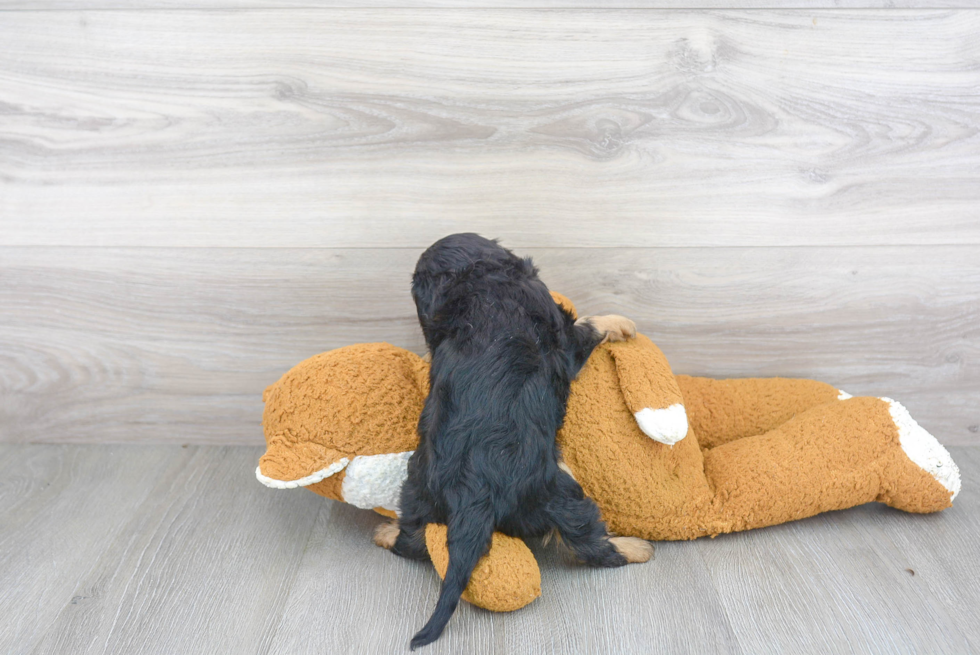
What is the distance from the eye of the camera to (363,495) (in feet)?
3.66

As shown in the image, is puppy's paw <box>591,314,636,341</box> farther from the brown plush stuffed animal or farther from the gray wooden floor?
the gray wooden floor

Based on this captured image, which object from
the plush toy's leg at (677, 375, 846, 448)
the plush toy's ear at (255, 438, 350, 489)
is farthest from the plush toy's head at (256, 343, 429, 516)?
the plush toy's leg at (677, 375, 846, 448)

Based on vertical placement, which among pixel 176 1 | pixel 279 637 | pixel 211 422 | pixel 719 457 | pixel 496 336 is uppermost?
pixel 176 1

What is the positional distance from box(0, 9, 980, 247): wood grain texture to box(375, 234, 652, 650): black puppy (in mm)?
318

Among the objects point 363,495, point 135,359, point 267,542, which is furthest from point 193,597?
point 135,359

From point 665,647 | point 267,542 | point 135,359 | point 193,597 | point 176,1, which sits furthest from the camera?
point 135,359

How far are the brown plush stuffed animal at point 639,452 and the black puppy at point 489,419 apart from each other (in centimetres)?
6

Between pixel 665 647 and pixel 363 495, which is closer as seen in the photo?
pixel 665 647

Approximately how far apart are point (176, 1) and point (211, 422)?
2.70ft

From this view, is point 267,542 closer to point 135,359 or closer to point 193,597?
point 193,597

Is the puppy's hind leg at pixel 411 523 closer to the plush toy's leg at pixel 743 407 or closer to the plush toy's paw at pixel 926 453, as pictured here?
the plush toy's leg at pixel 743 407

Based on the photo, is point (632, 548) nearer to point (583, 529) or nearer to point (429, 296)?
point (583, 529)

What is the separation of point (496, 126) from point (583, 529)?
73 cm

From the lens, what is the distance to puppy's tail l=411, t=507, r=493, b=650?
0.87 m
